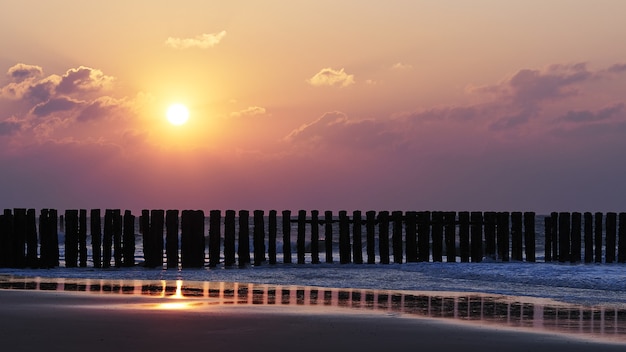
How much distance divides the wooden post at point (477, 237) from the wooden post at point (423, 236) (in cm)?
129

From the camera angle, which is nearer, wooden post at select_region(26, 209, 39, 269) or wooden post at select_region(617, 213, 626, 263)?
wooden post at select_region(26, 209, 39, 269)

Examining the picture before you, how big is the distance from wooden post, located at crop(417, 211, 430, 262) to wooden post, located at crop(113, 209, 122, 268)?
773 centimetres

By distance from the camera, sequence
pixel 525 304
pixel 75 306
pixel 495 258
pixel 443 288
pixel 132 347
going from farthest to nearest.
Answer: pixel 495 258 → pixel 443 288 → pixel 525 304 → pixel 75 306 → pixel 132 347

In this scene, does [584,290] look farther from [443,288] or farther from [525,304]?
[525,304]

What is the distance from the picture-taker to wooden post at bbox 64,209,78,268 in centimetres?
2284

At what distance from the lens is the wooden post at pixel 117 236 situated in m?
22.9

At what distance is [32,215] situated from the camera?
23094 millimetres

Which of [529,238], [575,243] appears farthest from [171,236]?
[575,243]

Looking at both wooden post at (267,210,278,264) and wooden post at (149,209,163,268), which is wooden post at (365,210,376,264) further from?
wooden post at (149,209,163,268)

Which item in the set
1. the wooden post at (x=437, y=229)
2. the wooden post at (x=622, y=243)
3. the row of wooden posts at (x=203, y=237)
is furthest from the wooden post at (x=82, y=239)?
the wooden post at (x=622, y=243)

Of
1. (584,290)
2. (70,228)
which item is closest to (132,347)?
(584,290)

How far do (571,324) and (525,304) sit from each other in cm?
258

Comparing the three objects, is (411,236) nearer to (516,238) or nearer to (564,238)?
(516,238)

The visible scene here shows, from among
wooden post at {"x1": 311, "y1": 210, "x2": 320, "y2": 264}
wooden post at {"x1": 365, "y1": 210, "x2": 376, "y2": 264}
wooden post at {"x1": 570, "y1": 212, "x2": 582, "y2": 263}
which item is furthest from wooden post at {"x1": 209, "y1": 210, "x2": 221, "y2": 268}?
wooden post at {"x1": 570, "y1": 212, "x2": 582, "y2": 263}
